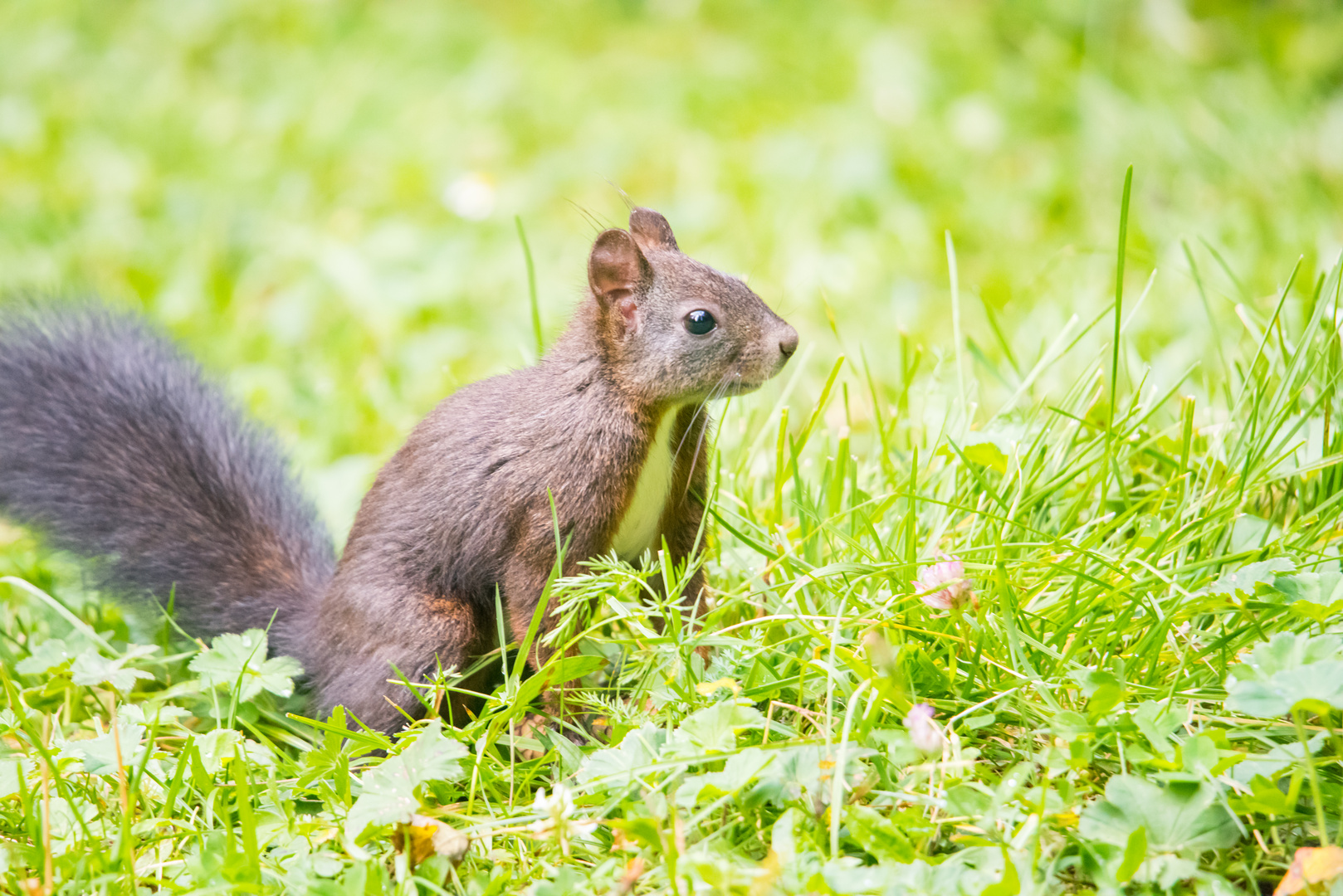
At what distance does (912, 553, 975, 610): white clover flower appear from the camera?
1.84 metres

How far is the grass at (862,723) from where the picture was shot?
1.55m

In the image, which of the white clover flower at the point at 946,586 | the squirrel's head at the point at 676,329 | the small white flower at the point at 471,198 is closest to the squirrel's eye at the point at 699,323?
the squirrel's head at the point at 676,329

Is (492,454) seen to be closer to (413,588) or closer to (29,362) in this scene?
(413,588)

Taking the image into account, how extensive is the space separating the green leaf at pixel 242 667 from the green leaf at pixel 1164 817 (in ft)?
4.49

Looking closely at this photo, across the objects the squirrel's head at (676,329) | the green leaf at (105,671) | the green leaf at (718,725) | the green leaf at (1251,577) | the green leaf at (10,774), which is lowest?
the green leaf at (10,774)

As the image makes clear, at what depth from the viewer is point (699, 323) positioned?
83.3 inches

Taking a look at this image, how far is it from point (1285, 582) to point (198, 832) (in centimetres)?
168

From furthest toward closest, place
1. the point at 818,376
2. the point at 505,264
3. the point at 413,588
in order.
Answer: the point at 505,264 → the point at 818,376 → the point at 413,588

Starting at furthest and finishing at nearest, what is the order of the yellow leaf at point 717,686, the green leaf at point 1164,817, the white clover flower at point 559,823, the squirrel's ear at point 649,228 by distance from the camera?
the squirrel's ear at point 649,228, the yellow leaf at point 717,686, the white clover flower at point 559,823, the green leaf at point 1164,817

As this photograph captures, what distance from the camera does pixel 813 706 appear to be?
6.15 ft

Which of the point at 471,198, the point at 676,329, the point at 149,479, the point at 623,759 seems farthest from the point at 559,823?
the point at 471,198

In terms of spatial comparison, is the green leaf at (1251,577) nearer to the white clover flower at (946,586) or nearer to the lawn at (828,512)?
the lawn at (828,512)

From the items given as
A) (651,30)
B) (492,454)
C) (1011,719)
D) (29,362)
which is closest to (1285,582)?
(1011,719)

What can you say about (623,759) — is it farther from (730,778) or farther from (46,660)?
(46,660)
